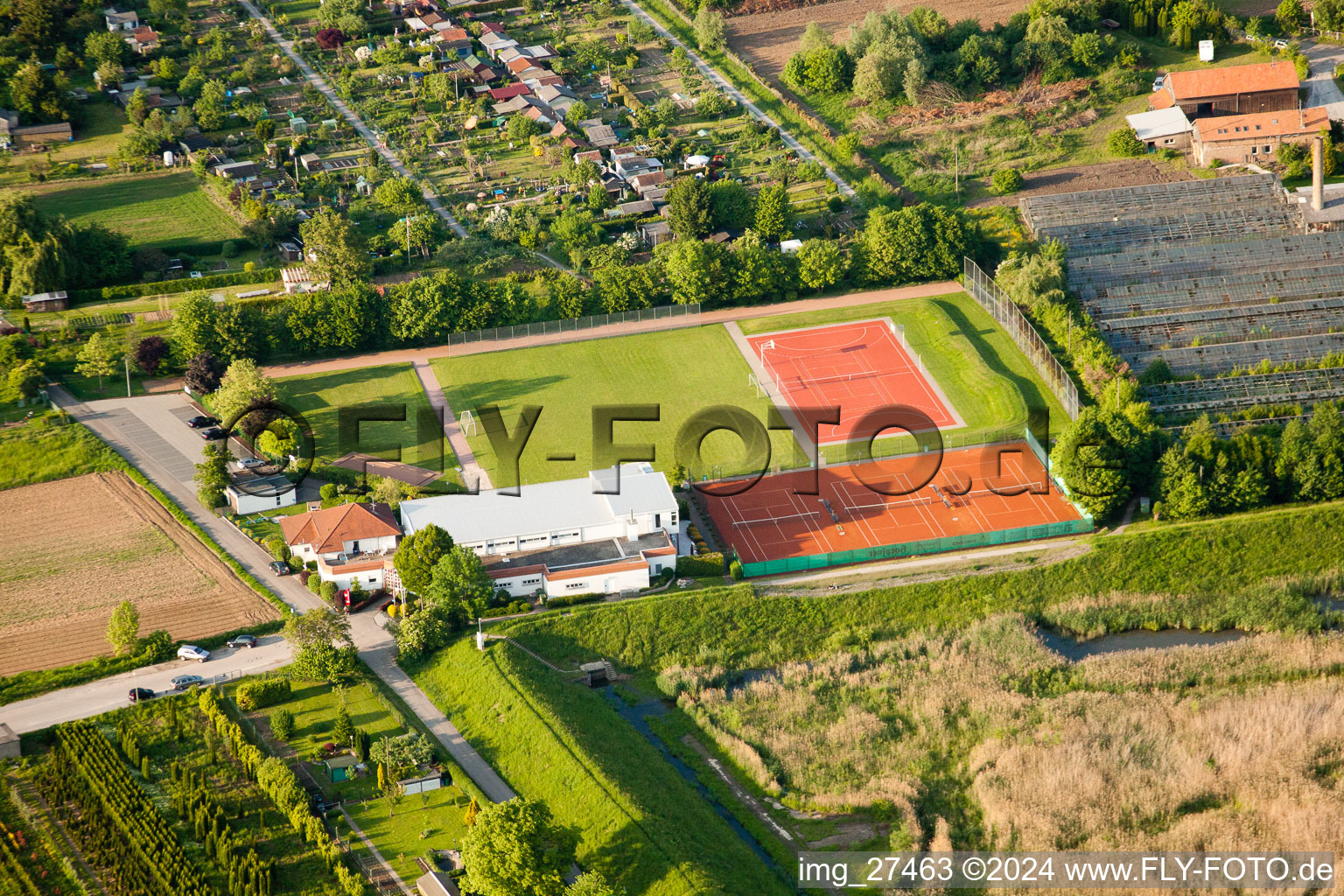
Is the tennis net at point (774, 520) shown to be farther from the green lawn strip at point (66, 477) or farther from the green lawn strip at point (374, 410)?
the green lawn strip at point (66, 477)

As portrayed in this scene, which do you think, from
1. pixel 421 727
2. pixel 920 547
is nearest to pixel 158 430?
pixel 421 727

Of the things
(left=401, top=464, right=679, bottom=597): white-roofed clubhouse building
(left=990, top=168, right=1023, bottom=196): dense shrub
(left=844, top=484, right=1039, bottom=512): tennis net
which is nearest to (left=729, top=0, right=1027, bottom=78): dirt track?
(left=990, top=168, right=1023, bottom=196): dense shrub

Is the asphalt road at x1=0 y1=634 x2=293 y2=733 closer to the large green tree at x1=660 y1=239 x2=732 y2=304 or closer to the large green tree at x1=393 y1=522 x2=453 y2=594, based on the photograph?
the large green tree at x1=393 y1=522 x2=453 y2=594

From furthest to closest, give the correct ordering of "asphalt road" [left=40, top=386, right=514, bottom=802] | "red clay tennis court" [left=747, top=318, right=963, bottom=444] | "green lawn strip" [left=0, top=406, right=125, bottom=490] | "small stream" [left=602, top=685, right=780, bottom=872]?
"red clay tennis court" [left=747, top=318, right=963, bottom=444], "green lawn strip" [left=0, top=406, right=125, bottom=490], "asphalt road" [left=40, top=386, right=514, bottom=802], "small stream" [left=602, top=685, right=780, bottom=872]

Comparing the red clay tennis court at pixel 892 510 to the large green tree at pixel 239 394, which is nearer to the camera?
the red clay tennis court at pixel 892 510

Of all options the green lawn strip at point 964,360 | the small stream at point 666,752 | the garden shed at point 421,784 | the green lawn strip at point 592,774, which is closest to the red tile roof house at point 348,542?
the green lawn strip at point 592,774

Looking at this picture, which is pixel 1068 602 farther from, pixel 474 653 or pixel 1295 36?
pixel 1295 36

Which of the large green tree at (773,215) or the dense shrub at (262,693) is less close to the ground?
the large green tree at (773,215)
